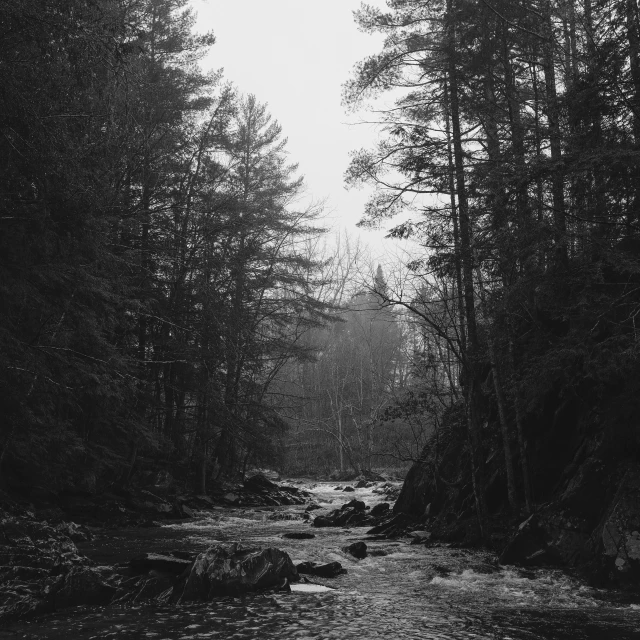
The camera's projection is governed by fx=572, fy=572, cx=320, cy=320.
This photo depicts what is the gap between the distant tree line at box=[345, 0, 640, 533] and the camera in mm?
7105

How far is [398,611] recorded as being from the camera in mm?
5977

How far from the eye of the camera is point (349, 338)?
45.3m

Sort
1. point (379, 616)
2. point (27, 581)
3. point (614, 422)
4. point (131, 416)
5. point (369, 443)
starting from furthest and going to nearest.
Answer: point (369, 443), point (131, 416), point (614, 422), point (27, 581), point (379, 616)

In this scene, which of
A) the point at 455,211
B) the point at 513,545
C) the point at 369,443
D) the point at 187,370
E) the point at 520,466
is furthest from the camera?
the point at 369,443

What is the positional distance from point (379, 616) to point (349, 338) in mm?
39649

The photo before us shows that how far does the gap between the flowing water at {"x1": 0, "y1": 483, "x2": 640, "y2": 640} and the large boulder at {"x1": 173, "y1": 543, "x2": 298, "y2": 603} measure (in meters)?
0.27

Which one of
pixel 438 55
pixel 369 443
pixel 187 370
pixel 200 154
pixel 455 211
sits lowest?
pixel 369 443

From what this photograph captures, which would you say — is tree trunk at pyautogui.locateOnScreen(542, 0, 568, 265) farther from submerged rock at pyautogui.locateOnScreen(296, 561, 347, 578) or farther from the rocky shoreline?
submerged rock at pyautogui.locateOnScreen(296, 561, 347, 578)

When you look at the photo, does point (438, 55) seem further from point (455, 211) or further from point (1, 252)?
point (1, 252)

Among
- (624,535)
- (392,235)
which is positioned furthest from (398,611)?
(392,235)

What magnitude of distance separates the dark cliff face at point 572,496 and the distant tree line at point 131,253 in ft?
20.9

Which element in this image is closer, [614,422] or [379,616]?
[379,616]

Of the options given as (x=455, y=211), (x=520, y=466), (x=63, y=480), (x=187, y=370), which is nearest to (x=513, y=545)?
(x=520, y=466)

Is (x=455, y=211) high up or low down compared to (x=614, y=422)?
up
